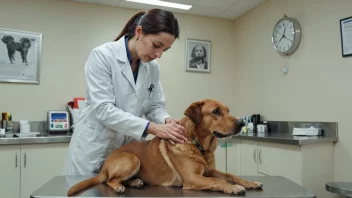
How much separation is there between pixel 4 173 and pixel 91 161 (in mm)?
1785

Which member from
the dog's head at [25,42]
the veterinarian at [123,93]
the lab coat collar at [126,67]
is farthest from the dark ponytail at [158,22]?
the dog's head at [25,42]

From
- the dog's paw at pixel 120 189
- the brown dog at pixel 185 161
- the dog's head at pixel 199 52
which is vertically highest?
the dog's head at pixel 199 52

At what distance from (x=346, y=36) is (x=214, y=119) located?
6.42 ft

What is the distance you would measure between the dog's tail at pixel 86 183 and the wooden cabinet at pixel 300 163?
1.81 m

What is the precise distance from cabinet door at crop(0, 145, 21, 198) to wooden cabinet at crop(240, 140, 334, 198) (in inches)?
91.7

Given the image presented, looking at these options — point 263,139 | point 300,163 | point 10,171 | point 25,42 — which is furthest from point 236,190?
point 25,42

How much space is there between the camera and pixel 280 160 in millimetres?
2668

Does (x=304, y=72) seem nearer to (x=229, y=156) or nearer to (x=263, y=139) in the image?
(x=263, y=139)

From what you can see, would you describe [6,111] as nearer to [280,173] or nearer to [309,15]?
[280,173]

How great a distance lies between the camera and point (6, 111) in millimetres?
3328

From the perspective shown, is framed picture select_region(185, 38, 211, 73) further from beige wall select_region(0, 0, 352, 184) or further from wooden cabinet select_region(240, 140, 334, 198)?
wooden cabinet select_region(240, 140, 334, 198)

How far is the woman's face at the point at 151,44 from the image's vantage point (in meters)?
1.35

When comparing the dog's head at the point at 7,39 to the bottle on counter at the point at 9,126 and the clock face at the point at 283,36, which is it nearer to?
the bottle on counter at the point at 9,126

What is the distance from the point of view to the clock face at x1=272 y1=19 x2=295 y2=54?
10.7ft
